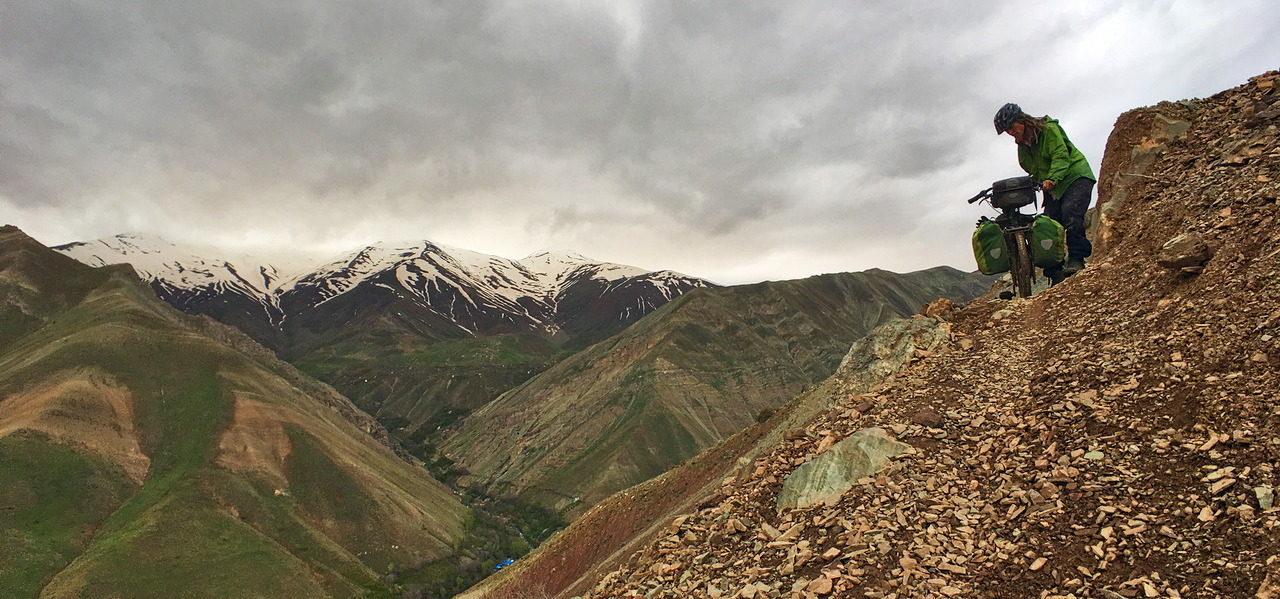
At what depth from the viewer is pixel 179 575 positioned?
68875mm

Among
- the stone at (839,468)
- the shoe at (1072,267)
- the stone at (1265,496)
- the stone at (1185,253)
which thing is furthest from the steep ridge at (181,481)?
the stone at (1265,496)

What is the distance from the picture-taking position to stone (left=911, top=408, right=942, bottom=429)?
10312 mm

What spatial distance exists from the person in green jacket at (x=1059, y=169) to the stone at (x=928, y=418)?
8.21 m

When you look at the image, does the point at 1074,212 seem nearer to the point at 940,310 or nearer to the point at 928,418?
the point at 940,310

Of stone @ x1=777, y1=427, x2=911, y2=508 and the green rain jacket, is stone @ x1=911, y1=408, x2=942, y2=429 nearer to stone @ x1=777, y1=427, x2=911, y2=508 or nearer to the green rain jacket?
stone @ x1=777, y1=427, x2=911, y2=508

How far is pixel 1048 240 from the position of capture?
15.2 m

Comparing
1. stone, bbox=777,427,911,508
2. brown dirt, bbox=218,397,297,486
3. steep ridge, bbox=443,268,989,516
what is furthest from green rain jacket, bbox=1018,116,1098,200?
brown dirt, bbox=218,397,297,486

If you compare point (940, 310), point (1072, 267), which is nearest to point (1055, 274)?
point (1072, 267)

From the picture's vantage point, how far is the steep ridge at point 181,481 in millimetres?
71312

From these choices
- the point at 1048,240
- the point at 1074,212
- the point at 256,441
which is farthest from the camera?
the point at 256,441

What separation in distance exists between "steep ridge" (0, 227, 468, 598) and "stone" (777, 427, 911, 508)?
272ft

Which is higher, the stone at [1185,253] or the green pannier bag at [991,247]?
the green pannier bag at [991,247]

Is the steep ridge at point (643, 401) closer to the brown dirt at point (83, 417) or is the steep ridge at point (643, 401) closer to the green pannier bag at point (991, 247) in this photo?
the brown dirt at point (83, 417)

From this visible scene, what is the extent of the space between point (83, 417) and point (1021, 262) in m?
124
